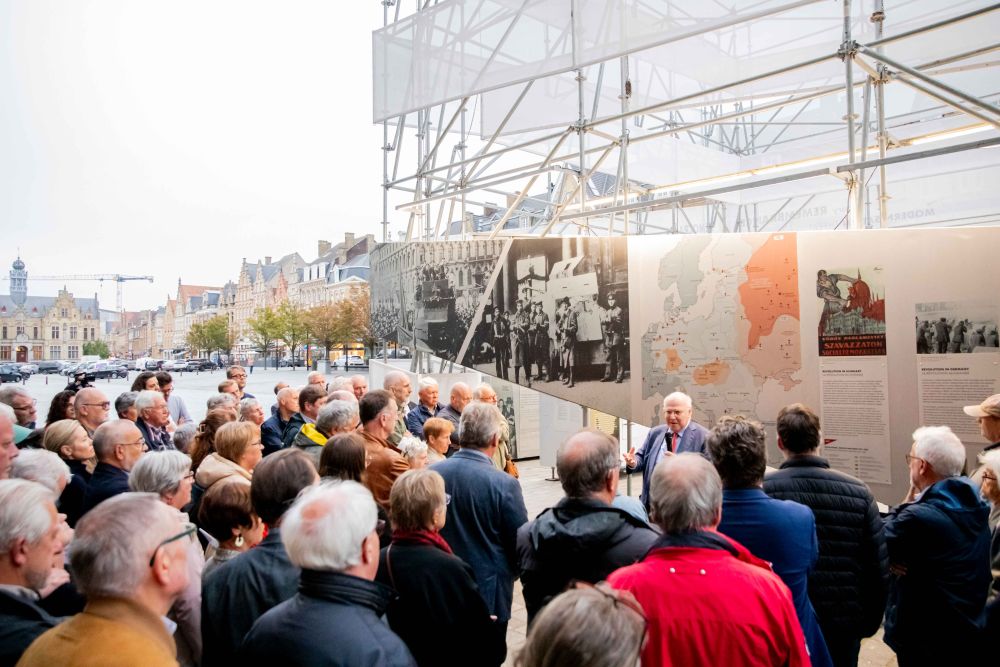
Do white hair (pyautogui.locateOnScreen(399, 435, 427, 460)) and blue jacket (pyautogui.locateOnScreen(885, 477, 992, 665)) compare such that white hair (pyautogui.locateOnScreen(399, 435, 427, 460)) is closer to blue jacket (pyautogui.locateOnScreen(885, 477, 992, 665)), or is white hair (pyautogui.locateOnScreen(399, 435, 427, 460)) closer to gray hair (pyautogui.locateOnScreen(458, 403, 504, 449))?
gray hair (pyautogui.locateOnScreen(458, 403, 504, 449))

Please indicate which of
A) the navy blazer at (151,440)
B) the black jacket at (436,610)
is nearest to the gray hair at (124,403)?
the navy blazer at (151,440)

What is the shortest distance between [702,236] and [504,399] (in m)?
6.71

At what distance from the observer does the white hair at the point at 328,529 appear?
179cm

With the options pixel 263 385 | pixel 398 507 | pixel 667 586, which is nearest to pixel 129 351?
pixel 263 385

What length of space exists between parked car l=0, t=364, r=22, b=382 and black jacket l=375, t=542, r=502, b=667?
36.9 ft

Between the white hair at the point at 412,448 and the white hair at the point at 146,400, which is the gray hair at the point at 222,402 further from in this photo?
the white hair at the point at 412,448

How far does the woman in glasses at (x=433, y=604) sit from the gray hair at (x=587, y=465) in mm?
511

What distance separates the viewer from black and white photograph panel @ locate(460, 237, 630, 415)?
611 centimetres

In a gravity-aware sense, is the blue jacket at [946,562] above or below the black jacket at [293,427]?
below

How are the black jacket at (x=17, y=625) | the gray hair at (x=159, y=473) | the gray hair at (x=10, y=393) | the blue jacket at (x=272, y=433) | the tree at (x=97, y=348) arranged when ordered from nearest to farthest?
the black jacket at (x=17, y=625), the gray hair at (x=159, y=473), the gray hair at (x=10, y=393), the blue jacket at (x=272, y=433), the tree at (x=97, y=348)

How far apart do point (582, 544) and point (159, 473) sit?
2060 mm

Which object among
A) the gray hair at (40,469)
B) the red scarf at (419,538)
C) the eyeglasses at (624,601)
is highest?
the eyeglasses at (624,601)

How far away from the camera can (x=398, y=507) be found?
2430mm

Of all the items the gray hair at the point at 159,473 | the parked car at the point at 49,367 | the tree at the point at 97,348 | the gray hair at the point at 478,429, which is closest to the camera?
the gray hair at the point at 159,473
